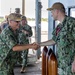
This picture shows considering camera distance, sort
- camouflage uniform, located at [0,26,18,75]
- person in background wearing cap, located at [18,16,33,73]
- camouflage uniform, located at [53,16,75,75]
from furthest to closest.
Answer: person in background wearing cap, located at [18,16,33,73]
camouflage uniform, located at [0,26,18,75]
camouflage uniform, located at [53,16,75,75]

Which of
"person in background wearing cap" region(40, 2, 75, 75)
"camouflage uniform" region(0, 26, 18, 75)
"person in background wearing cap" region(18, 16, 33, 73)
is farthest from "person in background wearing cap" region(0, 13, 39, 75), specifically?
"person in background wearing cap" region(18, 16, 33, 73)

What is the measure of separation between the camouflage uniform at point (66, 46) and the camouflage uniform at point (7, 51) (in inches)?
30.3

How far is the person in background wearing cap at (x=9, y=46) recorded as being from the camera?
11.9ft

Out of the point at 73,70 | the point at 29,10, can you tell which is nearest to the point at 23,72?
the point at 73,70

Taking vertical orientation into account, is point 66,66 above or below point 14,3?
below

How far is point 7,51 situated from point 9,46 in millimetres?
97

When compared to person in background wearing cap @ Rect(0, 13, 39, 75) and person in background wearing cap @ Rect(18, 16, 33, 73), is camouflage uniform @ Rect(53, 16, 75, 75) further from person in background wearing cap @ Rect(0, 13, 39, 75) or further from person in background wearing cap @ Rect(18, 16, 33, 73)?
person in background wearing cap @ Rect(18, 16, 33, 73)

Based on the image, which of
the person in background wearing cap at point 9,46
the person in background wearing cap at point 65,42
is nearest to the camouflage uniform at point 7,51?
the person in background wearing cap at point 9,46

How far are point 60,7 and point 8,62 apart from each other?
125cm

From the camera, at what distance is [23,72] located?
Answer: 22.3 ft

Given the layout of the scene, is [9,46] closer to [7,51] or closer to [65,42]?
[7,51]

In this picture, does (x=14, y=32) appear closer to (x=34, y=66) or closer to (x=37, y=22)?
(x=34, y=66)

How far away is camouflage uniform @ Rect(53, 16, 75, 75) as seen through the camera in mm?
3285

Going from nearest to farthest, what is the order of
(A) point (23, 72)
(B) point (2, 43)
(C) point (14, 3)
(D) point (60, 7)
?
(D) point (60, 7) → (B) point (2, 43) → (A) point (23, 72) → (C) point (14, 3)
